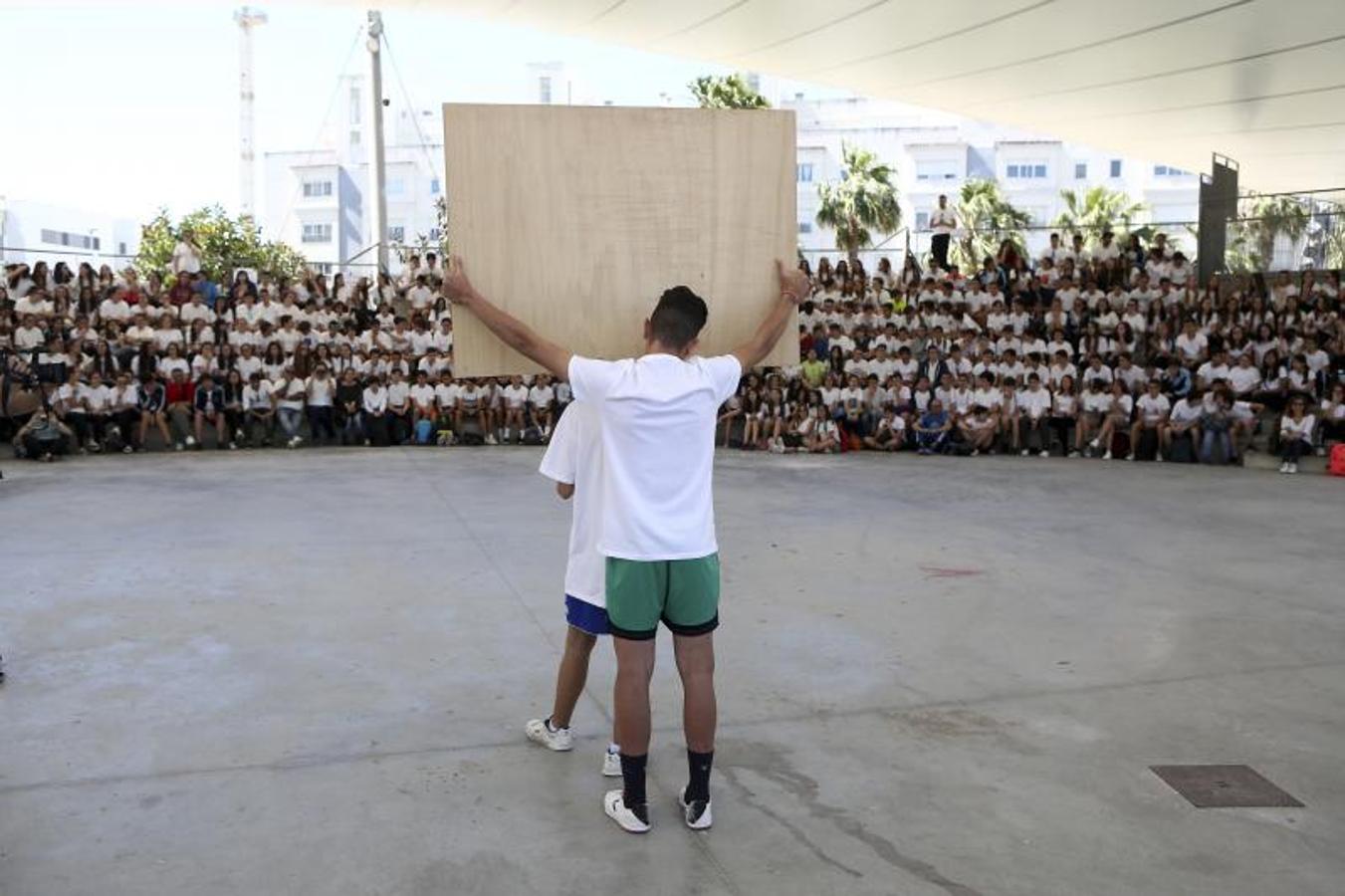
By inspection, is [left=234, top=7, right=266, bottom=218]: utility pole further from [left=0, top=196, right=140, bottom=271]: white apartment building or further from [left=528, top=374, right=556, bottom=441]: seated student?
[left=528, top=374, right=556, bottom=441]: seated student

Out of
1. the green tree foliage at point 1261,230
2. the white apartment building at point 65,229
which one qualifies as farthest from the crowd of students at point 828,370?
the white apartment building at point 65,229

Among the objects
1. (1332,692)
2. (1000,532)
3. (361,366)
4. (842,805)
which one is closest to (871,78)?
(361,366)

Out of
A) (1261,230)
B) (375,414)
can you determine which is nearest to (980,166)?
(1261,230)

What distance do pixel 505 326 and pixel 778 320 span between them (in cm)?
76

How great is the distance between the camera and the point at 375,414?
1488 centimetres

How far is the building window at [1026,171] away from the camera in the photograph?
63.0 m

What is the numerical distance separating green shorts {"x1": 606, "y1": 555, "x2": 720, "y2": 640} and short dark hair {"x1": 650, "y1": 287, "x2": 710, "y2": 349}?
0.60 m

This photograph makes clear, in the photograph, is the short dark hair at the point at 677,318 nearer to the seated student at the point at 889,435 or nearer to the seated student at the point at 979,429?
the seated student at the point at 979,429

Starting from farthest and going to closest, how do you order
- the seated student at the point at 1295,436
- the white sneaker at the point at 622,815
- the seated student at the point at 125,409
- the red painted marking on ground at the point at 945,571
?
the seated student at the point at 125,409
the seated student at the point at 1295,436
the red painted marking on ground at the point at 945,571
the white sneaker at the point at 622,815

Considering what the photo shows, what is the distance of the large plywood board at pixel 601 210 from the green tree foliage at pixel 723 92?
26.9 m

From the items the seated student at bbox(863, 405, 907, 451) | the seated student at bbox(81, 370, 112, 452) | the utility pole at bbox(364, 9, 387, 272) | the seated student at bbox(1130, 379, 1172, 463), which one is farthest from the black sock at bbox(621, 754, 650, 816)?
the utility pole at bbox(364, 9, 387, 272)

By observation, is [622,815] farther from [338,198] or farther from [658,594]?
[338,198]

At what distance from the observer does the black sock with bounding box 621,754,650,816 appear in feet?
11.1

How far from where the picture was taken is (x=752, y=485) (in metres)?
11.1
